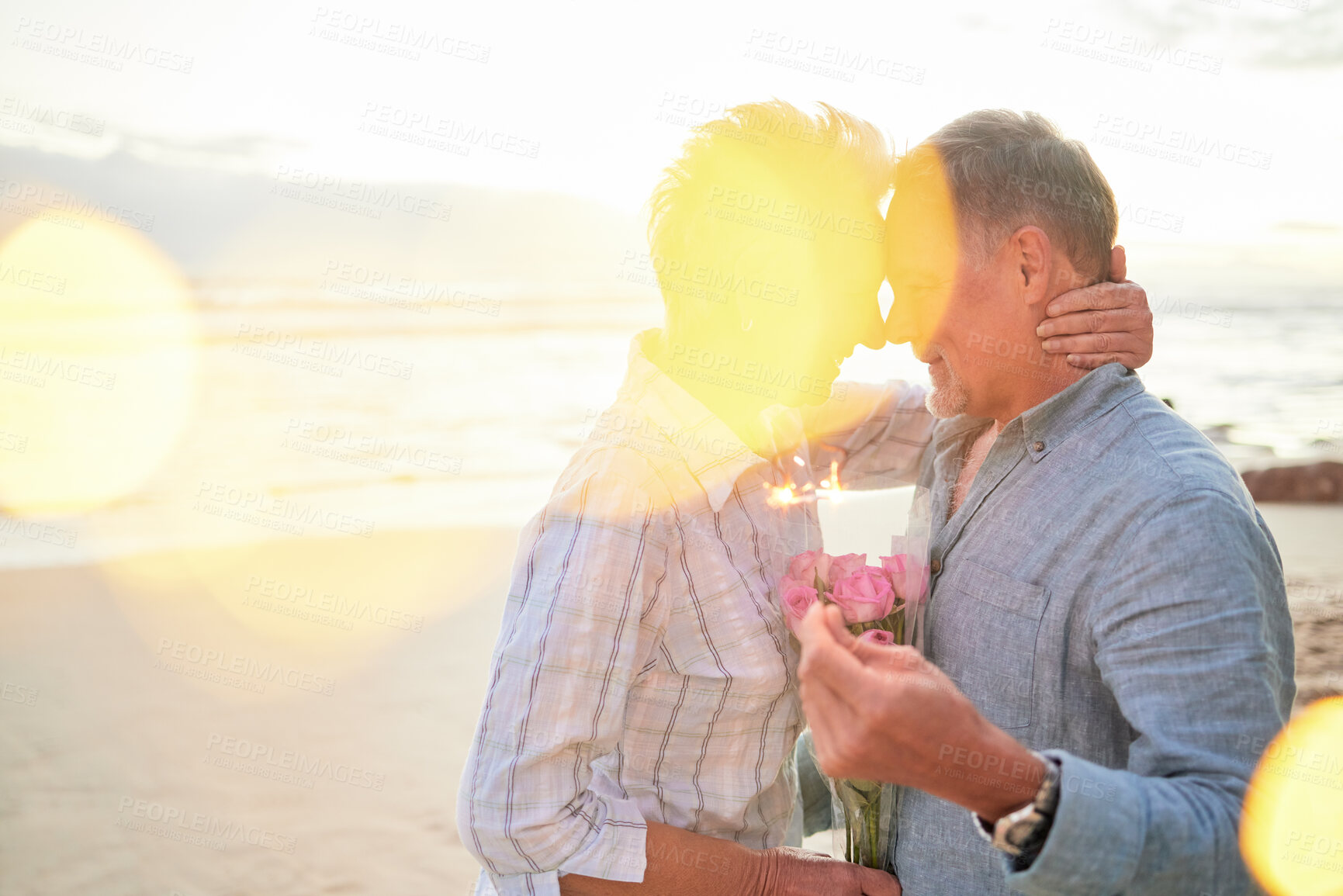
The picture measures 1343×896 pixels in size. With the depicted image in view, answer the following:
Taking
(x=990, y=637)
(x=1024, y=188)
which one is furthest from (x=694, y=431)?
(x=1024, y=188)

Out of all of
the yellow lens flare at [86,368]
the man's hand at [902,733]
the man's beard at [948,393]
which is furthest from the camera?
the yellow lens flare at [86,368]

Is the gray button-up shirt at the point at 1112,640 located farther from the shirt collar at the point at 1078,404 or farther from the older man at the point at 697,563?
the older man at the point at 697,563

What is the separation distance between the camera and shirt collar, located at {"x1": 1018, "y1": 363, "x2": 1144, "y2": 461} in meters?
2.29

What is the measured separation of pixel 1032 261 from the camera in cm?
236

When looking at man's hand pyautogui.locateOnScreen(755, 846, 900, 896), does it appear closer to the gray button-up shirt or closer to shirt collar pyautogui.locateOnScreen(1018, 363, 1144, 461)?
the gray button-up shirt

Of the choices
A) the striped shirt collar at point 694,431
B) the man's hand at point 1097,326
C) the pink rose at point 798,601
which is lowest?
the pink rose at point 798,601

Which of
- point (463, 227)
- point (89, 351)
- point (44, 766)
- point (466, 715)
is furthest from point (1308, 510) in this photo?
point (463, 227)

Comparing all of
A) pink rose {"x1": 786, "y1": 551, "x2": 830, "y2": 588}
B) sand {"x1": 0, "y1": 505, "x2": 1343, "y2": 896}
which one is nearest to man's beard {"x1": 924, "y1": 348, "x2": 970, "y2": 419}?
pink rose {"x1": 786, "y1": 551, "x2": 830, "y2": 588}

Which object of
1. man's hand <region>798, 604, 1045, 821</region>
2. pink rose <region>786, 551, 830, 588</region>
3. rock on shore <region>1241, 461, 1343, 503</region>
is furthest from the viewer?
rock on shore <region>1241, 461, 1343, 503</region>

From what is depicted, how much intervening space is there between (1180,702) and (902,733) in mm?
645

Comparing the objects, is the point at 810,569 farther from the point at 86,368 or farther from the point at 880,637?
the point at 86,368

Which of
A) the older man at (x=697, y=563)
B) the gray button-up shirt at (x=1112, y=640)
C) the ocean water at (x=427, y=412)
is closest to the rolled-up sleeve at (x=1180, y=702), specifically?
the gray button-up shirt at (x=1112, y=640)

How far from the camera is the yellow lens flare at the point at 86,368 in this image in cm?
940

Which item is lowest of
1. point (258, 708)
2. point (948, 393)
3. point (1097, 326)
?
point (258, 708)
